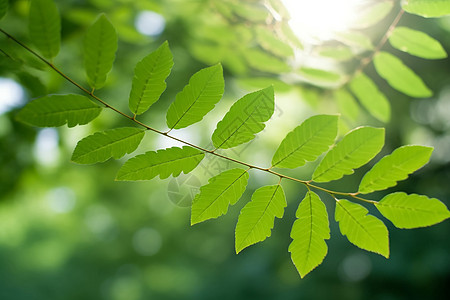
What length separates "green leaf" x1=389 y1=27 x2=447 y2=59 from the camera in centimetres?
125

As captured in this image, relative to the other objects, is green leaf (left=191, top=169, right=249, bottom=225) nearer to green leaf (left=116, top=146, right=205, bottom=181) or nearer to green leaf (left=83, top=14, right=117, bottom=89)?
green leaf (left=116, top=146, right=205, bottom=181)

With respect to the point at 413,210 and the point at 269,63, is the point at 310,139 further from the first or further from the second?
the point at 269,63

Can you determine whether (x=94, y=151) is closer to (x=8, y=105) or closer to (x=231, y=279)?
(x=8, y=105)

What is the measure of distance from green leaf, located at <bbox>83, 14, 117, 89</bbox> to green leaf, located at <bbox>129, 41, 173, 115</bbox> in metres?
0.08

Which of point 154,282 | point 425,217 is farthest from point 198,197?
point 154,282

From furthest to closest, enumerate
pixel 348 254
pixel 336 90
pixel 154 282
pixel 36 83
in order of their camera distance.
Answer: pixel 154 282 → pixel 348 254 → pixel 336 90 → pixel 36 83

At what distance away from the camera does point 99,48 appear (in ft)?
2.65

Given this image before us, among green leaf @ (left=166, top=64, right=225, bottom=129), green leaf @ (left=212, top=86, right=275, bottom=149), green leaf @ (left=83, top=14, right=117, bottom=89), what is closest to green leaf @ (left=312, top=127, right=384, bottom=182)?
green leaf @ (left=212, top=86, right=275, bottom=149)

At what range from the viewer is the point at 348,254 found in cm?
715

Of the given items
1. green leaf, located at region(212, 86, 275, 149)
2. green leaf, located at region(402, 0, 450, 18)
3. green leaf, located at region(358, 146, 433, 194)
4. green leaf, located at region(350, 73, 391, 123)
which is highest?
green leaf, located at region(402, 0, 450, 18)

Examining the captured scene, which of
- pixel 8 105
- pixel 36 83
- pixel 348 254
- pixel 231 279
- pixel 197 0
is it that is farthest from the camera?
pixel 231 279

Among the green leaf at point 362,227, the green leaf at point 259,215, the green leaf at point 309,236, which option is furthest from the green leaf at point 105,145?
the green leaf at point 362,227

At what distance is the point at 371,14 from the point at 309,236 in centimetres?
102

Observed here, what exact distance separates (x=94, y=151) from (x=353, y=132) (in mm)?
618
